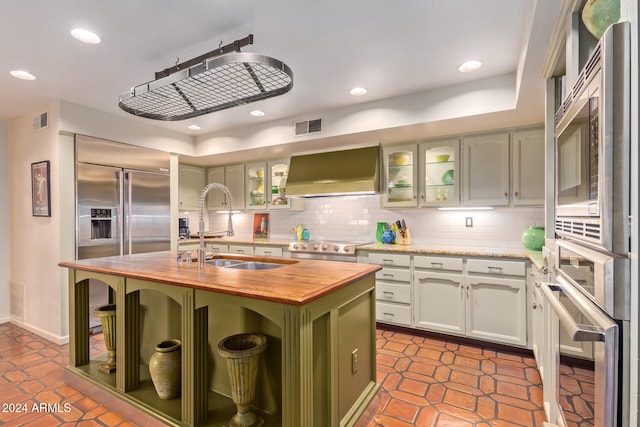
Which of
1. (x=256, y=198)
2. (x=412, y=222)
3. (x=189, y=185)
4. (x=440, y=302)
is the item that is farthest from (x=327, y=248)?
(x=189, y=185)

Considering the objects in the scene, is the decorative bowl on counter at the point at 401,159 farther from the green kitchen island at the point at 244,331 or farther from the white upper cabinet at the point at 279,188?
the green kitchen island at the point at 244,331

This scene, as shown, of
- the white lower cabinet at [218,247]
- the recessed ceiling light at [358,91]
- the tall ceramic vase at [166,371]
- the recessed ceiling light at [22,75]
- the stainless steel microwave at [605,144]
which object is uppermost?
the recessed ceiling light at [22,75]

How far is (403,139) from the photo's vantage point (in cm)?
375

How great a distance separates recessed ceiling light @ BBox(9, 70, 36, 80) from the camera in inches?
105

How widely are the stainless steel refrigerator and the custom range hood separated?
5.79 ft

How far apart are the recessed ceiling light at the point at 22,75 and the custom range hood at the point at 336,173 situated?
108 inches

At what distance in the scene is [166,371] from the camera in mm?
1948

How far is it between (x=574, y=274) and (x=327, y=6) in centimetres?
186

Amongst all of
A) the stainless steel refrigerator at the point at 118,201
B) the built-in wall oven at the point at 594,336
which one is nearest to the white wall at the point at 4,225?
the stainless steel refrigerator at the point at 118,201

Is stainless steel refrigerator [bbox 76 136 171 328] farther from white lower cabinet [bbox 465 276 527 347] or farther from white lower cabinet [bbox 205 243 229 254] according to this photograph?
white lower cabinet [bbox 465 276 527 347]

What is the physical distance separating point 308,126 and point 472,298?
2.57m

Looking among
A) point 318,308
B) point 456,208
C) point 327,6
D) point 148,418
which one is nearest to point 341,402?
point 318,308

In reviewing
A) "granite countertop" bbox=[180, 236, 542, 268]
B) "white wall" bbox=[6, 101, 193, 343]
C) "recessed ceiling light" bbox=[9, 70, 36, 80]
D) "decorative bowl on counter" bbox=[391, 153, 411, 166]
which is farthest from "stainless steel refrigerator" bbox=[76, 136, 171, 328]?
"decorative bowl on counter" bbox=[391, 153, 411, 166]

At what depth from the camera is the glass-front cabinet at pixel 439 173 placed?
3.50 meters
